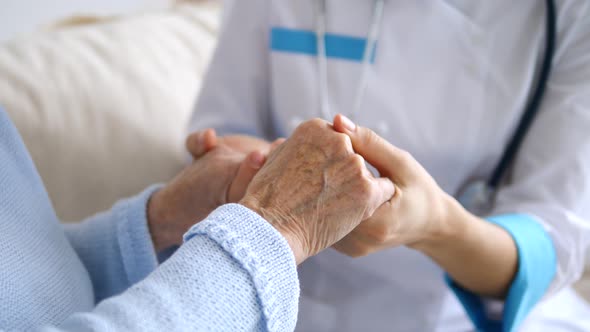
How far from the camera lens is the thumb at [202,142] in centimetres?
67

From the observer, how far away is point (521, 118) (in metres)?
0.70

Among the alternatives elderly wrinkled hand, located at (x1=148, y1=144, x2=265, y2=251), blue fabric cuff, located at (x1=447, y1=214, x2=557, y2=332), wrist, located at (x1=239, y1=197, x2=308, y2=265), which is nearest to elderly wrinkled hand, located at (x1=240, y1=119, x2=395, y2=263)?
wrist, located at (x1=239, y1=197, x2=308, y2=265)

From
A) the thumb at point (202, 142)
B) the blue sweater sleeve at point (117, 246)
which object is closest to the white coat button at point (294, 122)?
the thumb at point (202, 142)

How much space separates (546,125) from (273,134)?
15.4 inches

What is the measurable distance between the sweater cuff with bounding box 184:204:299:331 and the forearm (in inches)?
9.6

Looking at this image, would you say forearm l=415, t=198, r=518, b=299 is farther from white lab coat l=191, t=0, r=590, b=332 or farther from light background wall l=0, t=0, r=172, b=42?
light background wall l=0, t=0, r=172, b=42

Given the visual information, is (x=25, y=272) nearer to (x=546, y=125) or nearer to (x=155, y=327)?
(x=155, y=327)

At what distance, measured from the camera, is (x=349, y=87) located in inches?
28.7

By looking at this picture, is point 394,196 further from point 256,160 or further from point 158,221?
point 158,221

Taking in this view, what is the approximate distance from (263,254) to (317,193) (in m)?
0.09

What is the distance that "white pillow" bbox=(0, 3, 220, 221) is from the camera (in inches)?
33.8

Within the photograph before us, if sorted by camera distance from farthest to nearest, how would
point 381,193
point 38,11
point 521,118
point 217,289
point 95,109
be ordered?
1. point 38,11
2. point 95,109
3. point 521,118
4. point 381,193
5. point 217,289

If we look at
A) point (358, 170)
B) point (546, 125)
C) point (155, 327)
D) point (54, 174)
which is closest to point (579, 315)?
point (546, 125)

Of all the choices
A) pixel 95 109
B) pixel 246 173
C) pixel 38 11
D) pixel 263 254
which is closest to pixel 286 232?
pixel 263 254
